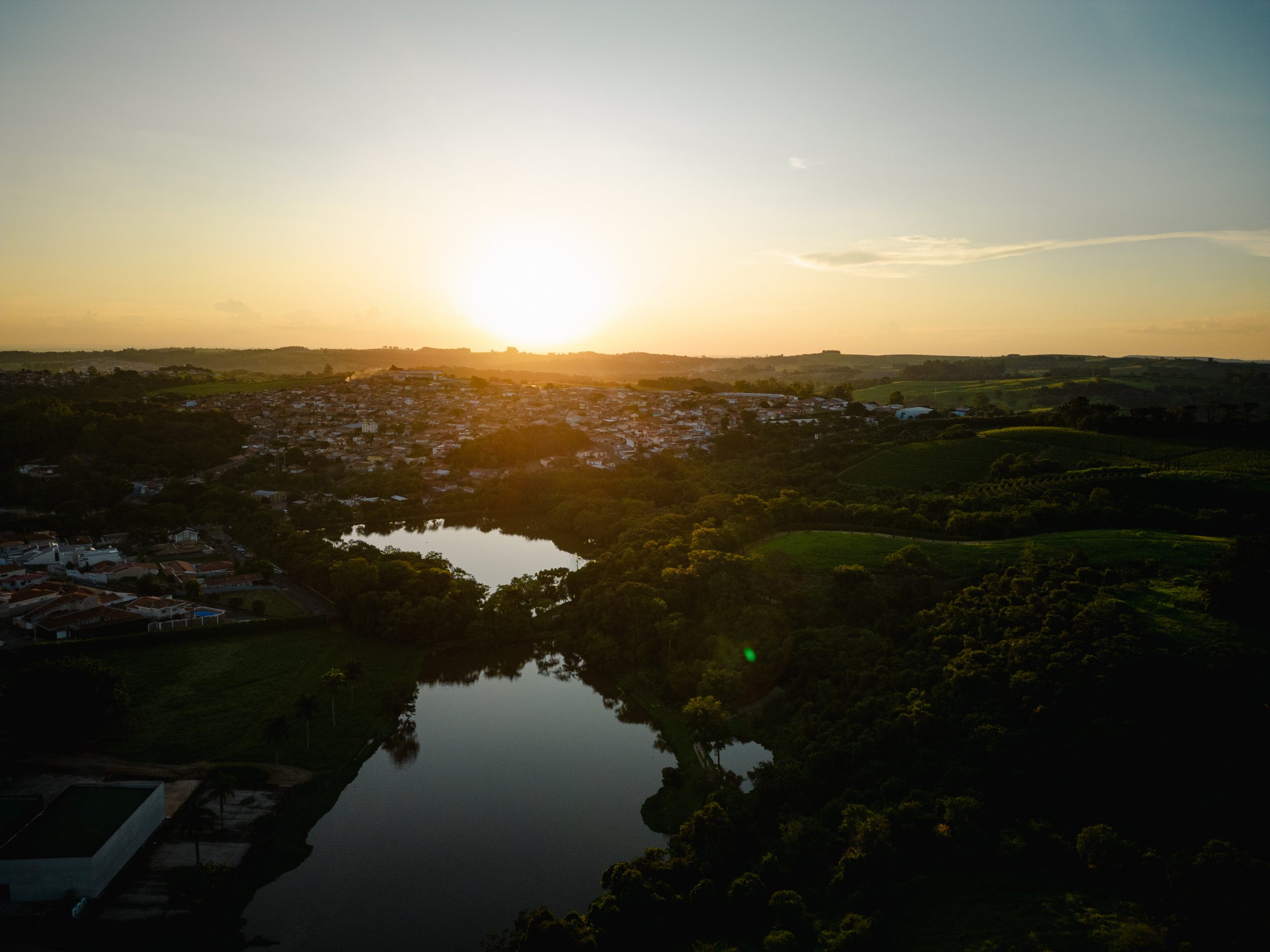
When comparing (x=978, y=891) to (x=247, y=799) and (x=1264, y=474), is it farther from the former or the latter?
(x=1264, y=474)

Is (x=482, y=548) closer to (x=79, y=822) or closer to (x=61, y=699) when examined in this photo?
(x=61, y=699)

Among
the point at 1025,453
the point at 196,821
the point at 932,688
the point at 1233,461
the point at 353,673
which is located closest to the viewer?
the point at 196,821

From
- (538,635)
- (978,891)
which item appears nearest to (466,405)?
(538,635)

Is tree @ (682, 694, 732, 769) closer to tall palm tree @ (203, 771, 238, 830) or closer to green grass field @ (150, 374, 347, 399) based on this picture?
tall palm tree @ (203, 771, 238, 830)

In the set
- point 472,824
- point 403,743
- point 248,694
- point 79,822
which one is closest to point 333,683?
point 403,743

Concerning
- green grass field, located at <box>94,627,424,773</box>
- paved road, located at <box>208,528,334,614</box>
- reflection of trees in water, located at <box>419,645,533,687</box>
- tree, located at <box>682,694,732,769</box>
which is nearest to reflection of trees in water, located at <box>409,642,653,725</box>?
reflection of trees in water, located at <box>419,645,533,687</box>

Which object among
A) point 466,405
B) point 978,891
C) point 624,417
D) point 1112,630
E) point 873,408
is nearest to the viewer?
point 978,891

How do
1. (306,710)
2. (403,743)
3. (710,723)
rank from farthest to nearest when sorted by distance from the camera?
(403,743) < (306,710) < (710,723)
